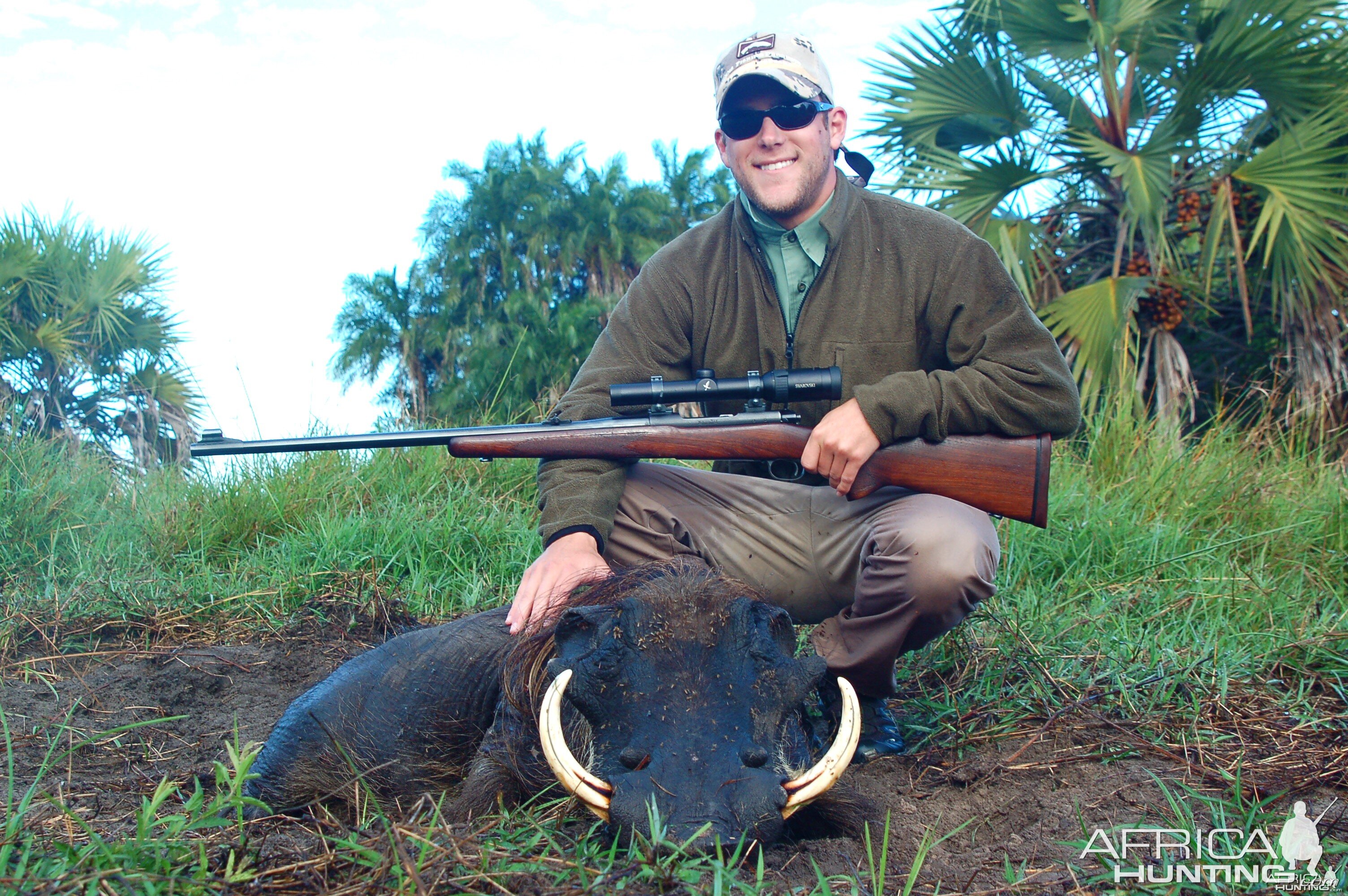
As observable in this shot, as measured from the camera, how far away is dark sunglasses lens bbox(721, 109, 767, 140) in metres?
3.31

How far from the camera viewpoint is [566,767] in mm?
1890

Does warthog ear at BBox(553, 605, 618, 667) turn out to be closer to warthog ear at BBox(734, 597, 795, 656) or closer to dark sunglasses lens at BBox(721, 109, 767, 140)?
warthog ear at BBox(734, 597, 795, 656)

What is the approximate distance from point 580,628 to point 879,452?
113 centimetres

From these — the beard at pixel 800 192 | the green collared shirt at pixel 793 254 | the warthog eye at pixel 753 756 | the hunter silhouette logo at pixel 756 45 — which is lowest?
the warthog eye at pixel 753 756

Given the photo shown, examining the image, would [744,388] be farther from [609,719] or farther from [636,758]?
[636,758]

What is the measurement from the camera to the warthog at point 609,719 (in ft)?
6.09

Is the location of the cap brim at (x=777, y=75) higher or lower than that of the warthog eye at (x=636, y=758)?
higher

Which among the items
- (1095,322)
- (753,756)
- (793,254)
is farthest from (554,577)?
(1095,322)

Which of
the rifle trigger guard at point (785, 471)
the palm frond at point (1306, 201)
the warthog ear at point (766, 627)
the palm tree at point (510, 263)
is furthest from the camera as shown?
the palm tree at point (510, 263)

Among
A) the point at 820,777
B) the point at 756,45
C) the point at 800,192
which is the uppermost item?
the point at 756,45

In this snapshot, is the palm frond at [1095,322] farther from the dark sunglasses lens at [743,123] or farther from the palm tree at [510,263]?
the palm tree at [510,263]

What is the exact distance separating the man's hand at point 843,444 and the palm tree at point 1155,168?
18.0ft

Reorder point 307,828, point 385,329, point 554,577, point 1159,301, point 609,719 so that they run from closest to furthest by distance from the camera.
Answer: point 609,719 → point 307,828 → point 554,577 → point 1159,301 → point 385,329

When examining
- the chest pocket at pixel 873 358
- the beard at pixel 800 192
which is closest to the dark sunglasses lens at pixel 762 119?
the beard at pixel 800 192
